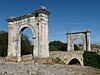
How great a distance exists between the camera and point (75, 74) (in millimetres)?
11984

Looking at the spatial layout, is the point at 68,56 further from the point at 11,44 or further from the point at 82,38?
the point at 82,38

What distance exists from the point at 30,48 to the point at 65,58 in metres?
9.85

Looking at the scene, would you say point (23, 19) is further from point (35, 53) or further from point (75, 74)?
point (75, 74)

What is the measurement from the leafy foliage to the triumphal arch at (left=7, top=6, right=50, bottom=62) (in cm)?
1068

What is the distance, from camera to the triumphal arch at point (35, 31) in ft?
55.2

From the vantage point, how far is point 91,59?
2719 centimetres

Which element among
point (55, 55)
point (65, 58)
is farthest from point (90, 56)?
point (55, 55)

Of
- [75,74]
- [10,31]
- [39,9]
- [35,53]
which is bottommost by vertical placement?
[75,74]

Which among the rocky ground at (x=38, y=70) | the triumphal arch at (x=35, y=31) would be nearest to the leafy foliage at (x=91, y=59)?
the triumphal arch at (x=35, y=31)

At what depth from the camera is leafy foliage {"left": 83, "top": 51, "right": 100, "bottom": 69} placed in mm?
26391

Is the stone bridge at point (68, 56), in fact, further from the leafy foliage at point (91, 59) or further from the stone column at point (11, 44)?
the stone column at point (11, 44)

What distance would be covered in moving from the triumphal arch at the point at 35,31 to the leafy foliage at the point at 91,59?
35.1 feet

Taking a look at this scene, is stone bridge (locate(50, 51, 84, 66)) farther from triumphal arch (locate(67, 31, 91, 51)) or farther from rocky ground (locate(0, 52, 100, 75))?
triumphal arch (locate(67, 31, 91, 51))

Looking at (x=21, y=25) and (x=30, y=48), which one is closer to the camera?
(x=21, y=25)
